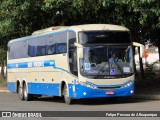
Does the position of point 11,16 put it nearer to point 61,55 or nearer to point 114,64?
point 61,55

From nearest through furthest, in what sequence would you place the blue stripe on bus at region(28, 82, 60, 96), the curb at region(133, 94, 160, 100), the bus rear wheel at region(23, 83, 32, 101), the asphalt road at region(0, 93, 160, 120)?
the asphalt road at region(0, 93, 160, 120)
the blue stripe on bus at region(28, 82, 60, 96)
the curb at region(133, 94, 160, 100)
the bus rear wheel at region(23, 83, 32, 101)

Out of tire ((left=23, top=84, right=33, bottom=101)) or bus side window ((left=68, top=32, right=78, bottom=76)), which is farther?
tire ((left=23, top=84, right=33, bottom=101))

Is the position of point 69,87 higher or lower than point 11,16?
lower

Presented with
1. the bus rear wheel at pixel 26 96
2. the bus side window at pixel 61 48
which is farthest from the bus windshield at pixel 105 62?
the bus rear wheel at pixel 26 96

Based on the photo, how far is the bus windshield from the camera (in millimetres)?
21656

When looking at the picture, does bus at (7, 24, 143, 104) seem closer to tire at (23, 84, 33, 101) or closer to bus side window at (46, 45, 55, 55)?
bus side window at (46, 45, 55, 55)

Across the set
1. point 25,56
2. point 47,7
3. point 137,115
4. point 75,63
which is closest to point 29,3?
point 47,7

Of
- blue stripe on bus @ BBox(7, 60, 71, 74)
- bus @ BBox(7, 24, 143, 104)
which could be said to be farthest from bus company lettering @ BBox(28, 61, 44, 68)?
bus @ BBox(7, 24, 143, 104)

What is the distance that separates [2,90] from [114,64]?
1878cm

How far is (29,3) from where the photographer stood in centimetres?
2589

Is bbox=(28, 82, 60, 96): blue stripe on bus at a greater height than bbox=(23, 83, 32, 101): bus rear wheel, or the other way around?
bbox=(28, 82, 60, 96): blue stripe on bus

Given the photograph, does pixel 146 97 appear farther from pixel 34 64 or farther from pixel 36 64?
pixel 34 64

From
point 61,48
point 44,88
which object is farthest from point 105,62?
point 44,88

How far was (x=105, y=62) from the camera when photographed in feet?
71.5
